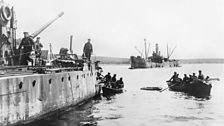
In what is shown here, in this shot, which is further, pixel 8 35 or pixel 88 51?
pixel 88 51

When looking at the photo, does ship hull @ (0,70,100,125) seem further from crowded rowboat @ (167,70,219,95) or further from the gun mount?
crowded rowboat @ (167,70,219,95)

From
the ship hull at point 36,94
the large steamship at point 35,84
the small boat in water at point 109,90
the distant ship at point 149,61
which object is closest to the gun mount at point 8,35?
the large steamship at point 35,84

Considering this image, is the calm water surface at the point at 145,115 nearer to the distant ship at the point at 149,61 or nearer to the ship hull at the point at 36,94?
the ship hull at the point at 36,94

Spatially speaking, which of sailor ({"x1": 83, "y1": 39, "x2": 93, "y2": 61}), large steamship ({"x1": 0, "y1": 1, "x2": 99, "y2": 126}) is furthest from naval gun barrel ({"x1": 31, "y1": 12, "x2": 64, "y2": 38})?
sailor ({"x1": 83, "y1": 39, "x2": 93, "y2": 61})

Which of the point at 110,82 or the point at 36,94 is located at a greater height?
the point at 36,94

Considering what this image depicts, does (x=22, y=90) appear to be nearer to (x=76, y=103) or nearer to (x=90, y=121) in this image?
(x=90, y=121)

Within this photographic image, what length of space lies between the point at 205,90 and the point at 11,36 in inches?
960

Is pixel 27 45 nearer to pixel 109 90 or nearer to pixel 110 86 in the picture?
pixel 109 90

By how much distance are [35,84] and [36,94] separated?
654 millimetres

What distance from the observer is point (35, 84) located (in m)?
21.7

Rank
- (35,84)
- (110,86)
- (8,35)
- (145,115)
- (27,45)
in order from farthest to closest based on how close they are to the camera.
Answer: (110,86), (8,35), (145,115), (27,45), (35,84)

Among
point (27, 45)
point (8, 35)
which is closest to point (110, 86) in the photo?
point (8, 35)

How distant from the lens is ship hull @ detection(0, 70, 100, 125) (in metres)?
18.1

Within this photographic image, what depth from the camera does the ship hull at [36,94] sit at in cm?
1812
